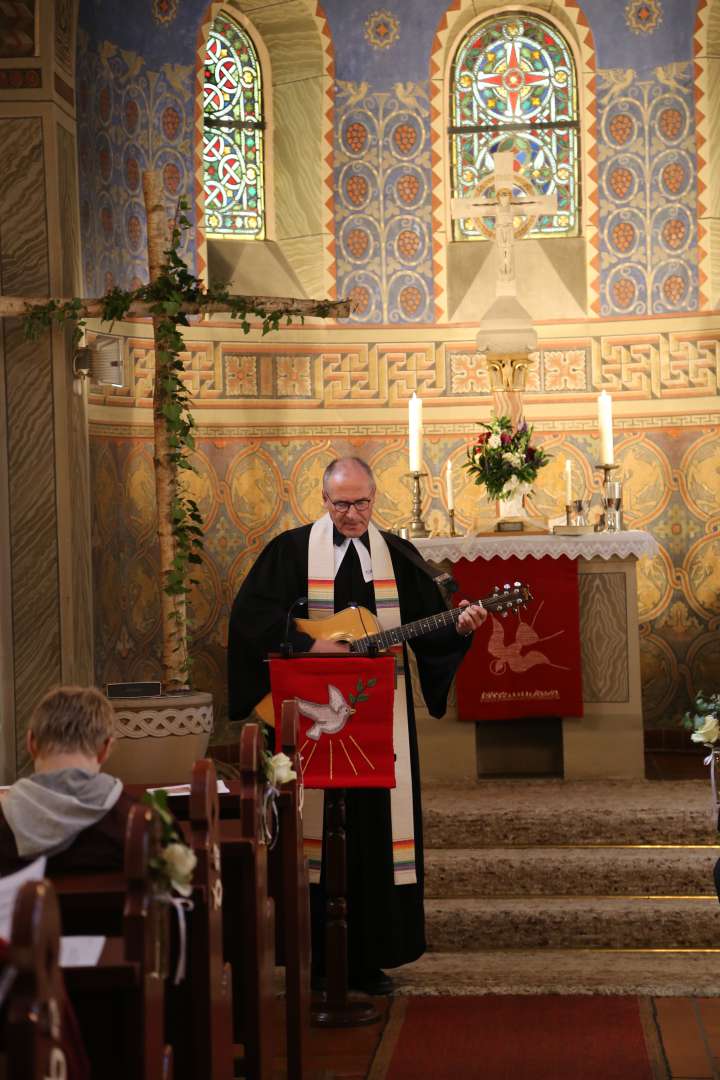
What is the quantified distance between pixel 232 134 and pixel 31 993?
8.65 m

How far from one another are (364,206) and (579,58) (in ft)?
5.82

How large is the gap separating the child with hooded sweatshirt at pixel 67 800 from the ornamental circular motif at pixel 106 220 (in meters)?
6.13

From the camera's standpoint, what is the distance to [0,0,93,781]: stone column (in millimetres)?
7309

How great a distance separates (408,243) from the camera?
9.95 meters

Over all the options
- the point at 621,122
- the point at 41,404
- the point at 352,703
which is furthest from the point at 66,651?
the point at 621,122

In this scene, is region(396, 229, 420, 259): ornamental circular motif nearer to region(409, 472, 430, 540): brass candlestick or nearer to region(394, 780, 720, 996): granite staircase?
region(409, 472, 430, 540): brass candlestick

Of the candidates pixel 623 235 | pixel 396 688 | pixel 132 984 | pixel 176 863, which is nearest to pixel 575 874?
pixel 396 688

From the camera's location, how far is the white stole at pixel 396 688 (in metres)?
5.60

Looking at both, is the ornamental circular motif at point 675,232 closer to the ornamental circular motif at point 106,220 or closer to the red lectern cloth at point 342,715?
the ornamental circular motif at point 106,220

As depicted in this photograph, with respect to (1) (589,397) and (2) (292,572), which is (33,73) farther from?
(1) (589,397)

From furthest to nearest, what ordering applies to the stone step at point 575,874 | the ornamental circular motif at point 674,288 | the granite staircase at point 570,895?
the ornamental circular motif at point 674,288
the stone step at point 575,874
the granite staircase at point 570,895

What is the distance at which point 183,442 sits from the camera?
707cm

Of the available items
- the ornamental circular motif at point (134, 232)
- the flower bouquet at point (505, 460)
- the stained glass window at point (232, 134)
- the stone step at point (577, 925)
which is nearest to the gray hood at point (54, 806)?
the stone step at point (577, 925)

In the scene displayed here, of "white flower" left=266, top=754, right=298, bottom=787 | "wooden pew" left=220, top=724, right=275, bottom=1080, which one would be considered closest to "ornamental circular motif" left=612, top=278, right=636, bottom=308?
"white flower" left=266, top=754, right=298, bottom=787
